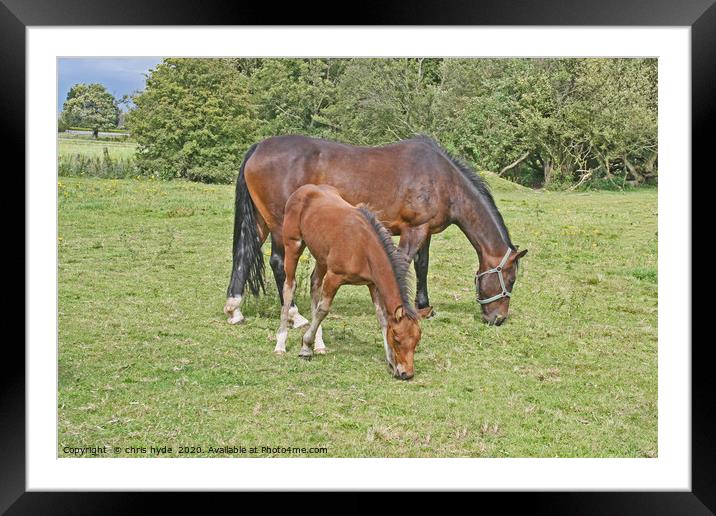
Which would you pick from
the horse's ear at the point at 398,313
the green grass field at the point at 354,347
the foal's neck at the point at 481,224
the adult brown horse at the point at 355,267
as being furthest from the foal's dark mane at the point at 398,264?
the foal's neck at the point at 481,224

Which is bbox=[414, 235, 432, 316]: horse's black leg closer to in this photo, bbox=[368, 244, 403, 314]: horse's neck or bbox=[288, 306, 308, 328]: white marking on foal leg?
bbox=[288, 306, 308, 328]: white marking on foal leg

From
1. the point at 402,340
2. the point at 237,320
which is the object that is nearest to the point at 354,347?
the point at 402,340

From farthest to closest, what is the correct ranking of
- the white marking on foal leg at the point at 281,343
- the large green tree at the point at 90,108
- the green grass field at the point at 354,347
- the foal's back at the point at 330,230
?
1. the large green tree at the point at 90,108
2. the white marking on foal leg at the point at 281,343
3. the foal's back at the point at 330,230
4. the green grass field at the point at 354,347

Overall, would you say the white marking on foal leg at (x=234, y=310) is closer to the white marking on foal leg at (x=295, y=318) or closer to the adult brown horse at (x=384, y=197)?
the adult brown horse at (x=384, y=197)

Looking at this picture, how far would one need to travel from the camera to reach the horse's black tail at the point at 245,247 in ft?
28.7

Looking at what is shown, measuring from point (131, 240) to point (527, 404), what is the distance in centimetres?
620

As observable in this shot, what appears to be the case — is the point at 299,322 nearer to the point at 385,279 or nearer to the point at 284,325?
A: the point at 284,325

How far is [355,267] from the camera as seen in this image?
7.16 m

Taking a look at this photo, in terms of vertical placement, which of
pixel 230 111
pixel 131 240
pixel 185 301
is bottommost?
pixel 185 301

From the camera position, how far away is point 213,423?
670 centimetres

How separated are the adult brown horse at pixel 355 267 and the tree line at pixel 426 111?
73.4 inches
